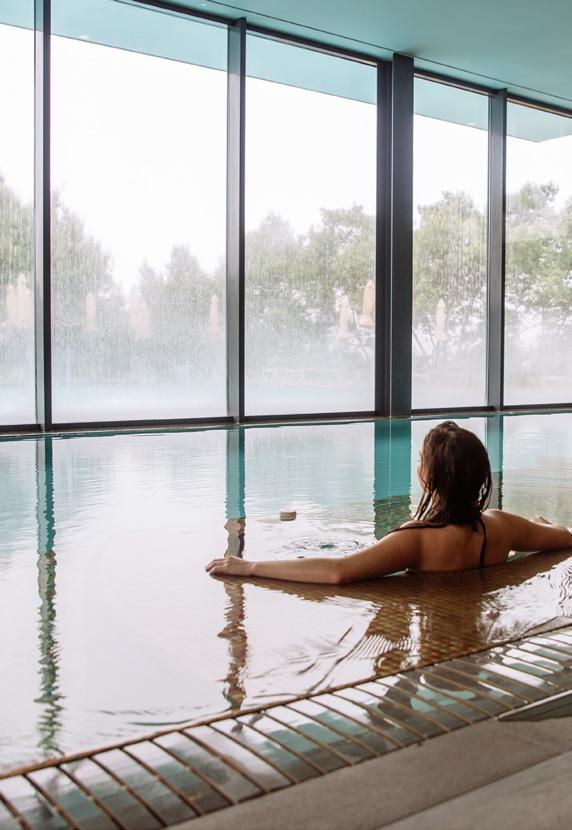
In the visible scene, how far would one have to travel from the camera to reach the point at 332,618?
7.95ft


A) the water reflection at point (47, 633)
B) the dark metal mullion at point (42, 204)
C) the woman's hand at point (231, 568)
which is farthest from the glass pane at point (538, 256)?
the woman's hand at point (231, 568)

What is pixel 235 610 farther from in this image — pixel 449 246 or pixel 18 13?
pixel 449 246

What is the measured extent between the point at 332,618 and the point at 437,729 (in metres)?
0.81

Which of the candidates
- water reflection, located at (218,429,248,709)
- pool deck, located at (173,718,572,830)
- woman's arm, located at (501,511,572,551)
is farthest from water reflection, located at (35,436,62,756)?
woman's arm, located at (501,511,572,551)

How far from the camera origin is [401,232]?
10.3 meters

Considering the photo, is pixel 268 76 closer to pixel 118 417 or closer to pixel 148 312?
pixel 148 312

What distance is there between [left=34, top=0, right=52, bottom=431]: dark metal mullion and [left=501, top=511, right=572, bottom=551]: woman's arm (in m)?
5.68

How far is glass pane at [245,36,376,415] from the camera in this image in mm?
9469

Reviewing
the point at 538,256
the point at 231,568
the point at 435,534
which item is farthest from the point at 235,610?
the point at 538,256

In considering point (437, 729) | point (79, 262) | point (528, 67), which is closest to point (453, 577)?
point (437, 729)

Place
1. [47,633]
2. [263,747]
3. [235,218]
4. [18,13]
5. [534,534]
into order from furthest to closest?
[235,218]
[18,13]
[534,534]
[47,633]
[263,747]

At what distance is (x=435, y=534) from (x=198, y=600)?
806 mm

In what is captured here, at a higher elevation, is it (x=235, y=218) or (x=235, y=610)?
(x=235, y=218)

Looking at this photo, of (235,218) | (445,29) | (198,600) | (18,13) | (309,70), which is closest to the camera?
(198,600)
